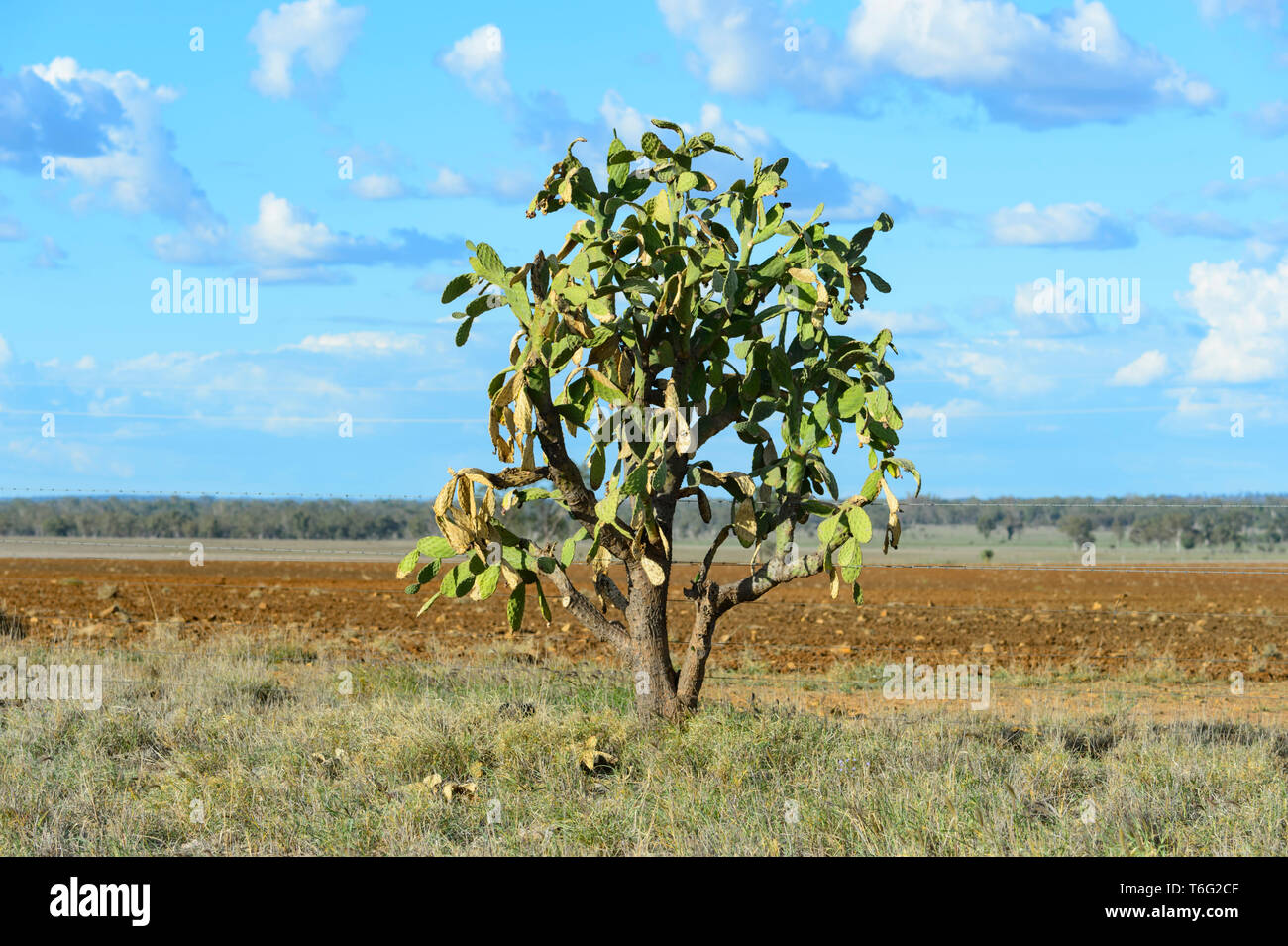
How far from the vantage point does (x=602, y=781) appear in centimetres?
598

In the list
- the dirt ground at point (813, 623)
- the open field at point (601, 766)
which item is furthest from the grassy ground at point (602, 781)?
the dirt ground at point (813, 623)

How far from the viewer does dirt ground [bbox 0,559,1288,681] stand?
1401 cm

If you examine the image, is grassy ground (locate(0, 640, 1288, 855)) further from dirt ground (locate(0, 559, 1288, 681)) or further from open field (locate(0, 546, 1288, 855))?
dirt ground (locate(0, 559, 1288, 681))

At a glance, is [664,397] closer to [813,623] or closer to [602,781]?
[602,781]

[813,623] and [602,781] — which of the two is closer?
[602,781]

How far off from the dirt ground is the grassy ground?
8.87ft

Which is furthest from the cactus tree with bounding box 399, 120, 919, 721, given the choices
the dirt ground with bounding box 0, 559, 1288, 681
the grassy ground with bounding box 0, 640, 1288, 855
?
the dirt ground with bounding box 0, 559, 1288, 681

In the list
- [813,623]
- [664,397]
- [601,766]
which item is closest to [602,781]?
[601,766]

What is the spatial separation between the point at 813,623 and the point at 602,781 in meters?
13.3

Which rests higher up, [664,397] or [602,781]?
[664,397]

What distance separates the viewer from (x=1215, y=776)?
6176 millimetres

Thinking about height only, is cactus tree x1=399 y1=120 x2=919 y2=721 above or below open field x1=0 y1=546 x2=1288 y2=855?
above
